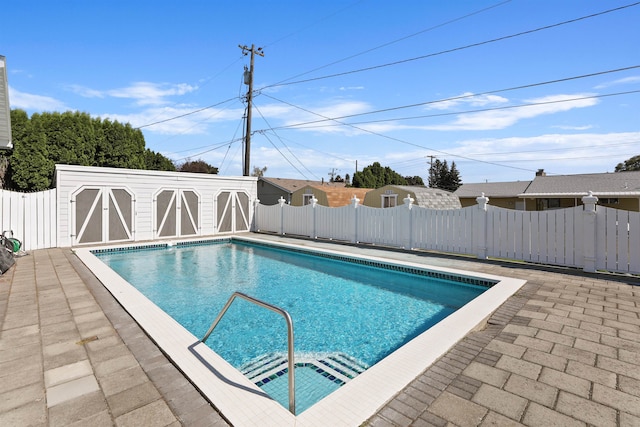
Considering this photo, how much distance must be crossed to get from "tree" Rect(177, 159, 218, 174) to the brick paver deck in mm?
37563

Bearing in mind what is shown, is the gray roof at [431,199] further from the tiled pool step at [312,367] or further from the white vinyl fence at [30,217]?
the white vinyl fence at [30,217]

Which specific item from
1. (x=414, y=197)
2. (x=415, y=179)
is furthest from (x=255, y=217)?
(x=415, y=179)

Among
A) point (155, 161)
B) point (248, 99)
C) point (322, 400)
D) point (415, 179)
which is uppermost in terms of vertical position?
point (415, 179)

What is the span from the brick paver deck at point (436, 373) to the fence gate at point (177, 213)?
838 cm

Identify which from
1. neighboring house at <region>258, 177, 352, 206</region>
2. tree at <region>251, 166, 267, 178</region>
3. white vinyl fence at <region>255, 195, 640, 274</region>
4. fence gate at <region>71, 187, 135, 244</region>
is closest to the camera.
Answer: white vinyl fence at <region>255, 195, 640, 274</region>

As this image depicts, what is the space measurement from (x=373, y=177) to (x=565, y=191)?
18857 mm

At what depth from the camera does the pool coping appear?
2.03 m

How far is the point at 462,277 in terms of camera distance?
20.5ft

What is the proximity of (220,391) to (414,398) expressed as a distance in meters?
1.38

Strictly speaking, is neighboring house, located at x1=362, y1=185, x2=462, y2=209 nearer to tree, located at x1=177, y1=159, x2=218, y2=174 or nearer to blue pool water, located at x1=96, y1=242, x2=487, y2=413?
blue pool water, located at x1=96, y1=242, x2=487, y2=413

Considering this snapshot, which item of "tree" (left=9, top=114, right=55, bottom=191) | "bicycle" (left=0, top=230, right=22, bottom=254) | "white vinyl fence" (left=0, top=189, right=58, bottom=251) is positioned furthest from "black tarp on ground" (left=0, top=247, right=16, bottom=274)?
"tree" (left=9, top=114, right=55, bottom=191)

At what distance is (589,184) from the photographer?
21.7 m

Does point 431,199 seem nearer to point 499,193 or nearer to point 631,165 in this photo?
point 499,193

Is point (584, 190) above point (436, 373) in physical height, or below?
above
